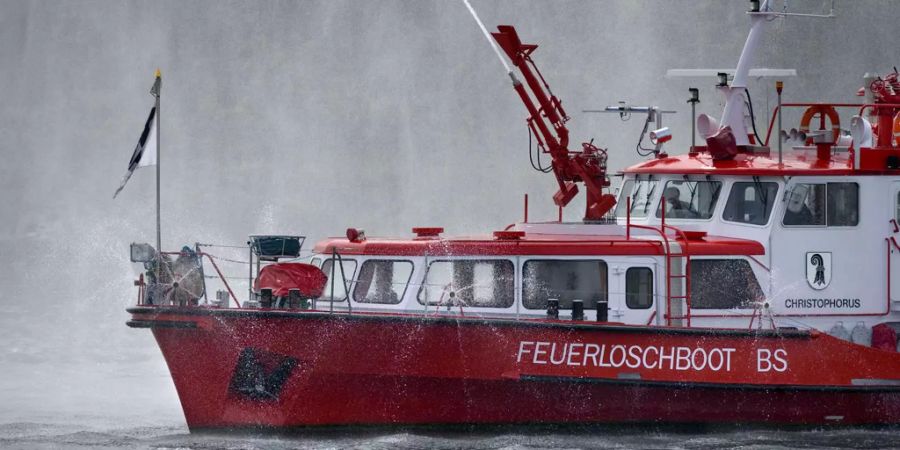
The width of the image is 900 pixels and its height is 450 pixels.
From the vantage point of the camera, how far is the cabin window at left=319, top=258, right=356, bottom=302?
13.4 m

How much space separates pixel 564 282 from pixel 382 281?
1.61 metres

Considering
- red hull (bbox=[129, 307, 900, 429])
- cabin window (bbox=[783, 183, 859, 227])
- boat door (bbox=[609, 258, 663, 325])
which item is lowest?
red hull (bbox=[129, 307, 900, 429])

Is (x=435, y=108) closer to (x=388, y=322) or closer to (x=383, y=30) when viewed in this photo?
(x=383, y=30)

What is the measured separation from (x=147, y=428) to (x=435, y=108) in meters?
21.9

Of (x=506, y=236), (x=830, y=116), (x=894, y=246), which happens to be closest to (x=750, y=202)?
(x=830, y=116)

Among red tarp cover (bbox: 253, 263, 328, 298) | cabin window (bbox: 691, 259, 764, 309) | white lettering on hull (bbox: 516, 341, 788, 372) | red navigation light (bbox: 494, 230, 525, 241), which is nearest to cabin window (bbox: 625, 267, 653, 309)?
cabin window (bbox: 691, 259, 764, 309)

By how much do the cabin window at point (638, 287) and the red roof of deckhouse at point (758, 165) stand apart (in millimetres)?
1271

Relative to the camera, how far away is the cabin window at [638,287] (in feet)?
43.3

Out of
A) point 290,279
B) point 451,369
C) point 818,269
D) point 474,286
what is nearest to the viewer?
point 451,369

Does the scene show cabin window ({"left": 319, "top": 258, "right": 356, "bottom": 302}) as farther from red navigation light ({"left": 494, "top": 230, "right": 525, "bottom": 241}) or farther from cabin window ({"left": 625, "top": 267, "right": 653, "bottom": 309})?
cabin window ({"left": 625, "top": 267, "right": 653, "bottom": 309})

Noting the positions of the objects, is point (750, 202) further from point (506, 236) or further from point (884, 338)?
point (506, 236)

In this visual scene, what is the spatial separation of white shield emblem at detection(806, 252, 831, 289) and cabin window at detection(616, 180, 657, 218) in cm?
164

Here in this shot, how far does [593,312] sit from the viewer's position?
1319cm

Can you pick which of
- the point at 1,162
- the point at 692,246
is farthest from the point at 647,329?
the point at 1,162
